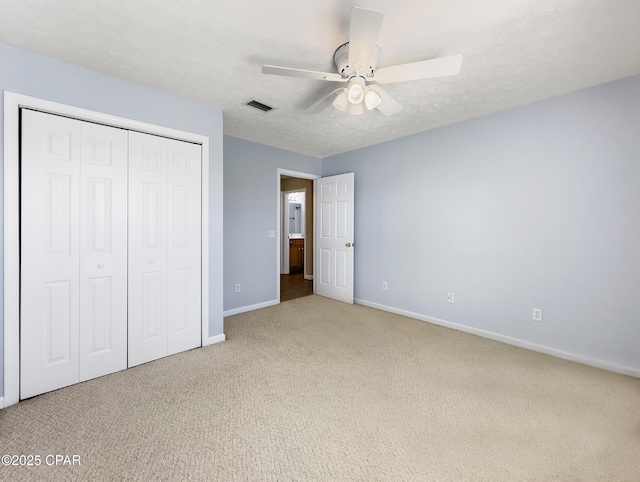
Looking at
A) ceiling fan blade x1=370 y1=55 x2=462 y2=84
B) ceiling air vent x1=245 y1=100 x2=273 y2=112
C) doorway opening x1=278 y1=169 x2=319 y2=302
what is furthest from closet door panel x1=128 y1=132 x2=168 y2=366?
doorway opening x1=278 y1=169 x2=319 y2=302

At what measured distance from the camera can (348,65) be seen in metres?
1.77

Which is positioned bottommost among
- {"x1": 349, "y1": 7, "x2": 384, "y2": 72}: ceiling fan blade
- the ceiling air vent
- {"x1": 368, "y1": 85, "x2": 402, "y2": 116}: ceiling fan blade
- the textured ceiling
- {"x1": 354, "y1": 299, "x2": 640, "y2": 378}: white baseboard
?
{"x1": 354, "y1": 299, "x2": 640, "y2": 378}: white baseboard

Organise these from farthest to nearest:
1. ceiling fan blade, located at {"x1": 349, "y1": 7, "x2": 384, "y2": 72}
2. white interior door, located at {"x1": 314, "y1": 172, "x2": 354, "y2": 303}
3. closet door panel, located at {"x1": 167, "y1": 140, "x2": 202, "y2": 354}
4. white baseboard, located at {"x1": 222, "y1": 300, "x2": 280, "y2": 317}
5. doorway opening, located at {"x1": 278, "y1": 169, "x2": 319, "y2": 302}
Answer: doorway opening, located at {"x1": 278, "y1": 169, "x2": 319, "y2": 302}
white interior door, located at {"x1": 314, "y1": 172, "x2": 354, "y2": 303}
white baseboard, located at {"x1": 222, "y1": 300, "x2": 280, "y2": 317}
closet door panel, located at {"x1": 167, "y1": 140, "x2": 202, "y2": 354}
ceiling fan blade, located at {"x1": 349, "y1": 7, "x2": 384, "y2": 72}

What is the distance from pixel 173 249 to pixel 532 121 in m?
3.75

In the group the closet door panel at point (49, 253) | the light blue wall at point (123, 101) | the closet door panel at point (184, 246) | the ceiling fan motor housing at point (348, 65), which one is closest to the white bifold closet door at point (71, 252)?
the closet door panel at point (49, 253)

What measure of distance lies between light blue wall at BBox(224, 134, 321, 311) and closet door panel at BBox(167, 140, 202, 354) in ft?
3.41

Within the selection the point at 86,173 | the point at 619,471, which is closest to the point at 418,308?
the point at 619,471

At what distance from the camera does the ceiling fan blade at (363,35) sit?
4.51ft

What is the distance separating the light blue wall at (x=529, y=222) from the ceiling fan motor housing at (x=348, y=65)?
2015 millimetres

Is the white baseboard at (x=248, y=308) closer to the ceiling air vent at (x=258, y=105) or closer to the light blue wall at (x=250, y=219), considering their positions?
the light blue wall at (x=250, y=219)

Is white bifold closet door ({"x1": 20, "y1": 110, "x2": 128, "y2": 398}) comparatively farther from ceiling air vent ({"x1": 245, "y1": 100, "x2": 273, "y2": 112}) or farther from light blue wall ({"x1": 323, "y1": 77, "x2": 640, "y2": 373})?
light blue wall ({"x1": 323, "y1": 77, "x2": 640, "y2": 373})

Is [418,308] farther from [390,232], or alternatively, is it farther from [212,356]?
[212,356]

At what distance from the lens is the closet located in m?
2.05

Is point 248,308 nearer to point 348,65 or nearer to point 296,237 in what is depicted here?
point 348,65
